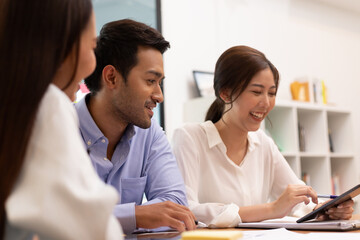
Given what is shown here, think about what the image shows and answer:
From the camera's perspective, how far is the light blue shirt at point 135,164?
1.50 m

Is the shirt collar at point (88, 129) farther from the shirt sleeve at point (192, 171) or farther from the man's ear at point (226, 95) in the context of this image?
the man's ear at point (226, 95)

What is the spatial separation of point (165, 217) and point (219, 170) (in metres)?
0.78

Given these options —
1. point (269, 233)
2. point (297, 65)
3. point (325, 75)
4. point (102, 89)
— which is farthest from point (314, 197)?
point (325, 75)

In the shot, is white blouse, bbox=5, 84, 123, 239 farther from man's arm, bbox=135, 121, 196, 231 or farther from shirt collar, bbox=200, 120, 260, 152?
shirt collar, bbox=200, 120, 260, 152

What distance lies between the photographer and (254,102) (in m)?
2.00

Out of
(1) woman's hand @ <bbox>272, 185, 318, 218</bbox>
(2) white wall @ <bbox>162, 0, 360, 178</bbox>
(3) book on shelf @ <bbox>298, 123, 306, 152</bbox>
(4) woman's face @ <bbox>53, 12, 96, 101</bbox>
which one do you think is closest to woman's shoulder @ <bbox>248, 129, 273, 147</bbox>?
(1) woman's hand @ <bbox>272, 185, 318, 218</bbox>

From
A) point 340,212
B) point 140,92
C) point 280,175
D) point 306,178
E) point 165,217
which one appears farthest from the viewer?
point 306,178

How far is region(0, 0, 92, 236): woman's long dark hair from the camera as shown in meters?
0.58

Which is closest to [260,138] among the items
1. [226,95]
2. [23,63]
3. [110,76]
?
[226,95]

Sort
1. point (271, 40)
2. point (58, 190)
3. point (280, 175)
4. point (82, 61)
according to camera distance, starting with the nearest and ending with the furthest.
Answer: point (58, 190)
point (82, 61)
point (280, 175)
point (271, 40)

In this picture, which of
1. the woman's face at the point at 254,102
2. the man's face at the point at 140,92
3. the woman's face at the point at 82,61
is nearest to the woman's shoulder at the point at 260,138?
the woman's face at the point at 254,102

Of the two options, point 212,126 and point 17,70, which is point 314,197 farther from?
point 17,70

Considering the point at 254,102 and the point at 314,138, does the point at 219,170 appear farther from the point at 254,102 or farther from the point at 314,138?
the point at 314,138

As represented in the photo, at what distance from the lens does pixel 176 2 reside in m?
3.54
